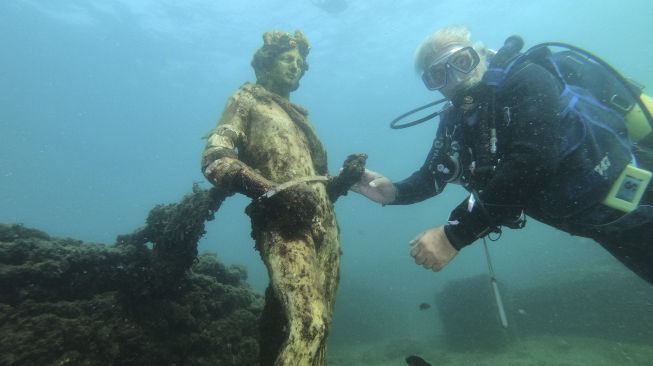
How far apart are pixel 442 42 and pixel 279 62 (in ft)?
7.45

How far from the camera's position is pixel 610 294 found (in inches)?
487

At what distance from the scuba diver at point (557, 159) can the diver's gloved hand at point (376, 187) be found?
1.20m

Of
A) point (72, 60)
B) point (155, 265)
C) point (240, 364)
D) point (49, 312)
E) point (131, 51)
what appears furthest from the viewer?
point (72, 60)

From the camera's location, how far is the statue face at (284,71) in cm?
511

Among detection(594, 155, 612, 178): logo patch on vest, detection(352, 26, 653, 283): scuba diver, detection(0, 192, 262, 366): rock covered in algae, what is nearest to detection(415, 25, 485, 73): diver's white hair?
detection(352, 26, 653, 283): scuba diver

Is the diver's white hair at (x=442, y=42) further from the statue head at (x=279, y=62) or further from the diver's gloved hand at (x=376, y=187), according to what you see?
the statue head at (x=279, y=62)

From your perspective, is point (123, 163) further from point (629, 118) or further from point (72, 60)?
point (629, 118)

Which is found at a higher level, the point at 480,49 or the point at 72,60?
the point at 72,60

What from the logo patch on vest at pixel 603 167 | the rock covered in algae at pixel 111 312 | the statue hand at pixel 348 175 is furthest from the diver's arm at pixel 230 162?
the logo patch on vest at pixel 603 167

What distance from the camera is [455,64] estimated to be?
3992 millimetres

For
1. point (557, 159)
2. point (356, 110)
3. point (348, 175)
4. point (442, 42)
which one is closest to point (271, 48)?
point (442, 42)

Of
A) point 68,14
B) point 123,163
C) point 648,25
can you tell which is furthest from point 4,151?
point 648,25

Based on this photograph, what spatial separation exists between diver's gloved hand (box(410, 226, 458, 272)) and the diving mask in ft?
6.36

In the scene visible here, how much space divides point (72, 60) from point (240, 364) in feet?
224
